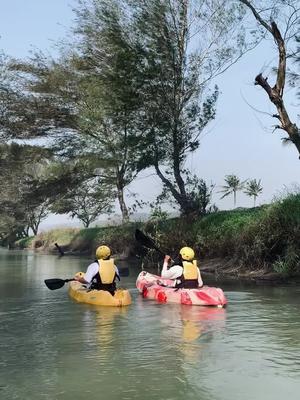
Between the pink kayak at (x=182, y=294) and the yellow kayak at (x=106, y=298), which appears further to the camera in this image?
the yellow kayak at (x=106, y=298)

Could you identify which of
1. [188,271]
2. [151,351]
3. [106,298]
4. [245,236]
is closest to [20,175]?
[245,236]

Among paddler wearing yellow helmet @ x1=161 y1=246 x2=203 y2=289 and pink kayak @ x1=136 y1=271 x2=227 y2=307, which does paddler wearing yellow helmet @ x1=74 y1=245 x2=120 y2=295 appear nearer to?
pink kayak @ x1=136 y1=271 x2=227 y2=307

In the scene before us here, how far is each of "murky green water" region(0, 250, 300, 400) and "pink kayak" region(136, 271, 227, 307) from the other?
251mm

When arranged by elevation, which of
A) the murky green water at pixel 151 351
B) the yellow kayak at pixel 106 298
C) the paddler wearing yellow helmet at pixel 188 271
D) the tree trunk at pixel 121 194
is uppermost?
the tree trunk at pixel 121 194

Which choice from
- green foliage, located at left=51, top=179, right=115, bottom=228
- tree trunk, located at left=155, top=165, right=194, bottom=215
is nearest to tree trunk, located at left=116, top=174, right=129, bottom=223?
green foliage, located at left=51, top=179, right=115, bottom=228

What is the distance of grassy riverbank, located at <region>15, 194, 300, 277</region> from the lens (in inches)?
638

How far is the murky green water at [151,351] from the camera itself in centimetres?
593

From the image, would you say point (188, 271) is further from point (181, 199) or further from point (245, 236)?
point (181, 199)

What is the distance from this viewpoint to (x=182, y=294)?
11883mm

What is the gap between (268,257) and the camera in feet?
55.9

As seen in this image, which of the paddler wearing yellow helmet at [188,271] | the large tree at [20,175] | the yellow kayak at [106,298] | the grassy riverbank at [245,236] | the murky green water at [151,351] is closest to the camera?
the murky green water at [151,351]

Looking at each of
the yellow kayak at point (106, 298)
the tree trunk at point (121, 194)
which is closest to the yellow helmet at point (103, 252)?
the yellow kayak at point (106, 298)

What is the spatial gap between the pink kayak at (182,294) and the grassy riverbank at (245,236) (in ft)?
14.6

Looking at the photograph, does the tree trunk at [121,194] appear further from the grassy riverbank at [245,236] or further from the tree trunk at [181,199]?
the tree trunk at [181,199]
